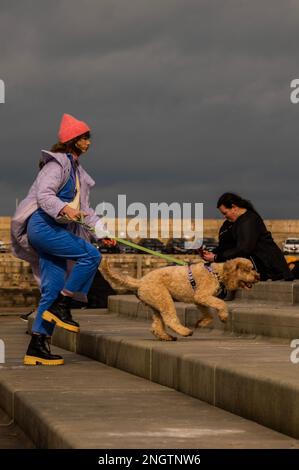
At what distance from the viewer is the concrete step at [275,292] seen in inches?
482

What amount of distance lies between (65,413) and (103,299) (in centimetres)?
1974

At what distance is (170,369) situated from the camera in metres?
7.84

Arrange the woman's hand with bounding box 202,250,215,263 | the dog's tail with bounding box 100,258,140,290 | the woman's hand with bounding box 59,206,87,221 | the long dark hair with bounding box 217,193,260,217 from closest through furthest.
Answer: the woman's hand with bounding box 59,206,87,221
the dog's tail with bounding box 100,258,140,290
the woman's hand with bounding box 202,250,215,263
the long dark hair with bounding box 217,193,260,217

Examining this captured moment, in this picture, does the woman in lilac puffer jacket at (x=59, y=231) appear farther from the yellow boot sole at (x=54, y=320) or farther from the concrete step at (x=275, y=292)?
the concrete step at (x=275, y=292)

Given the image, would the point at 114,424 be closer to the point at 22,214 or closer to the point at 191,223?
the point at 22,214

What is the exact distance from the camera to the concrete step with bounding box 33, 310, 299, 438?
5.84 m

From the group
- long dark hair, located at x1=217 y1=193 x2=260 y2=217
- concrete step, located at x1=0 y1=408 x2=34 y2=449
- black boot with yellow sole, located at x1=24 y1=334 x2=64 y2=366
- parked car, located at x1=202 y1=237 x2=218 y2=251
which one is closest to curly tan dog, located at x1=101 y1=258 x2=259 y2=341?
black boot with yellow sole, located at x1=24 y1=334 x2=64 y2=366

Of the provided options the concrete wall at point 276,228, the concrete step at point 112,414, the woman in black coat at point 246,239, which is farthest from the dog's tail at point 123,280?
the concrete wall at point 276,228

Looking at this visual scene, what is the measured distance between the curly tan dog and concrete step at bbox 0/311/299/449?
38cm

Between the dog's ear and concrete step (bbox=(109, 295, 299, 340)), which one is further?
concrete step (bbox=(109, 295, 299, 340))

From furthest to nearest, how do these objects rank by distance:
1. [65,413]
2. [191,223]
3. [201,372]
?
[191,223] < [201,372] < [65,413]

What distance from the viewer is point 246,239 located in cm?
1166

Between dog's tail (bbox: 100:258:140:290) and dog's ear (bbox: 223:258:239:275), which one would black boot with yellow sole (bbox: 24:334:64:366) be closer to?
dog's tail (bbox: 100:258:140:290)
